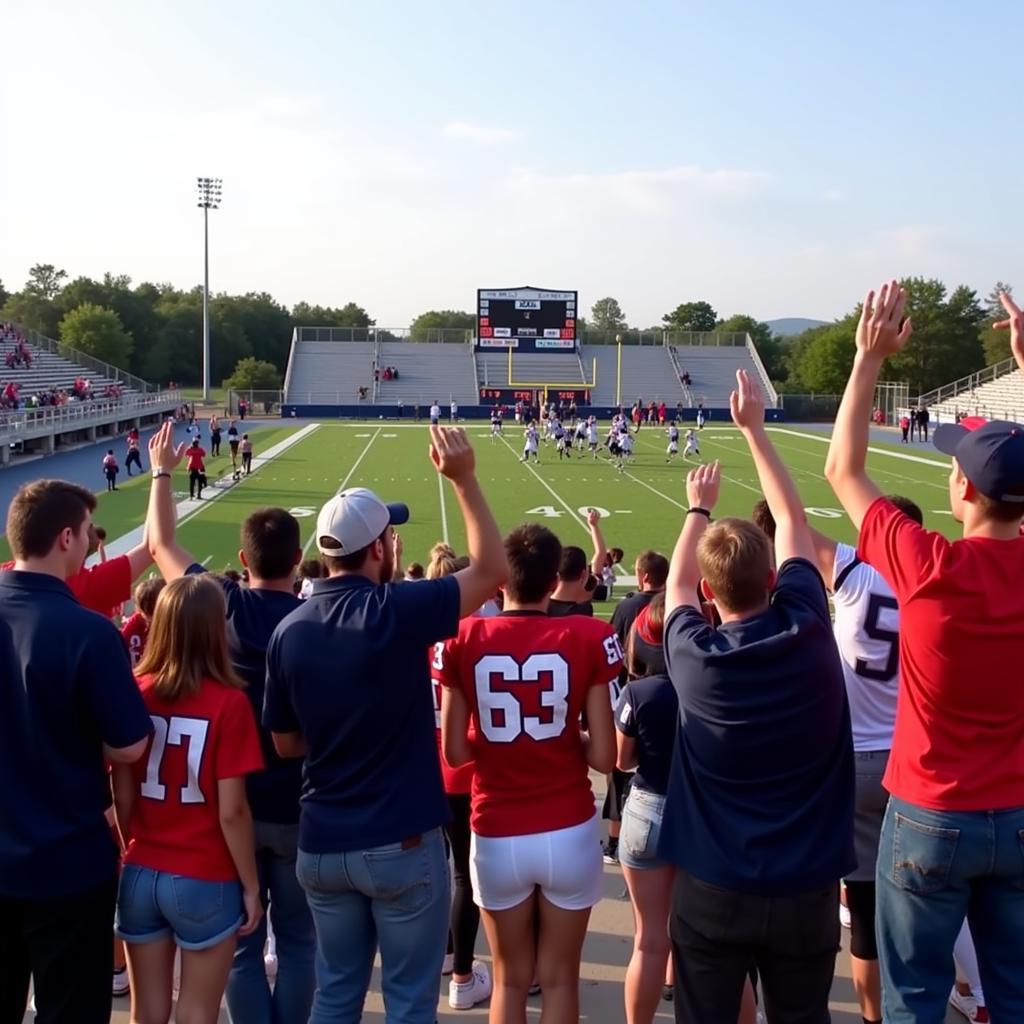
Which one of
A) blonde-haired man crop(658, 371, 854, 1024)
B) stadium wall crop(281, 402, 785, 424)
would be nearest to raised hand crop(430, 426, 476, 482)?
blonde-haired man crop(658, 371, 854, 1024)

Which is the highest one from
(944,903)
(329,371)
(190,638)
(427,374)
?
(329,371)

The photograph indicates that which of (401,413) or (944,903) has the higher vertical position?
(401,413)

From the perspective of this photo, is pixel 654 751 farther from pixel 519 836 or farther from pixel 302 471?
pixel 302 471

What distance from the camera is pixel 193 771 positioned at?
317cm

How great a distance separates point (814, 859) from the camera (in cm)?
281

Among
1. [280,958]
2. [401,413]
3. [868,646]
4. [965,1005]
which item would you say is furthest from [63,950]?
[401,413]

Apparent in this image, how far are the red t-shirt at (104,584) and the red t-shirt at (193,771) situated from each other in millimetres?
777

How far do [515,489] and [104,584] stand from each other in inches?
846

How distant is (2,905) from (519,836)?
1.55m

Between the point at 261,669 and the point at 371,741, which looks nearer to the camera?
the point at 371,741

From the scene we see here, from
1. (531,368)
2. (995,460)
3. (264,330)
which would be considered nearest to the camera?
(995,460)

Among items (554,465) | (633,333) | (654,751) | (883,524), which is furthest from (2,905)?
(633,333)

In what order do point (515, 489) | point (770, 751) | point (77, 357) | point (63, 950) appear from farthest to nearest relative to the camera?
1. point (77, 357)
2. point (515, 489)
3. point (63, 950)
4. point (770, 751)

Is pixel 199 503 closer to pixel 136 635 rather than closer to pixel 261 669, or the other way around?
pixel 136 635
